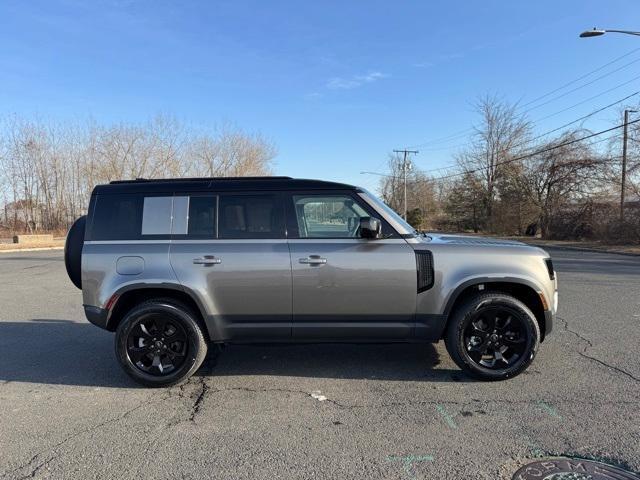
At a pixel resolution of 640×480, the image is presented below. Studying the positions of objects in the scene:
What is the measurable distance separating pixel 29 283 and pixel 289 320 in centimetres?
992

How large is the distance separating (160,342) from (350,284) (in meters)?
1.91

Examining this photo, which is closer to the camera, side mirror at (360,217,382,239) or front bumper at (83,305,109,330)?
side mirror at (360,217,382,239)

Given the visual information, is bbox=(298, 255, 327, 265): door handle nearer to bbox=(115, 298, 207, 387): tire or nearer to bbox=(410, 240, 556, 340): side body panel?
bbox=(410, 240, 556, 340): side body panel

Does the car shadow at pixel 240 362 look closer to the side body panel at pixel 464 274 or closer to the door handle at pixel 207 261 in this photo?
the side body panel at pixel 464 274

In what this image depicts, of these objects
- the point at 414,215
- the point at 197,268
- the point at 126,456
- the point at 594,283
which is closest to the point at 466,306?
the point at 197,268

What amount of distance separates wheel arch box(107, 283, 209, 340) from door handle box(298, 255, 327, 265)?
41.7 inches

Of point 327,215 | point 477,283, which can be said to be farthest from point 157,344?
point 477,283

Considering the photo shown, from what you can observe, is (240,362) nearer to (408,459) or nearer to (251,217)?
(251,217)

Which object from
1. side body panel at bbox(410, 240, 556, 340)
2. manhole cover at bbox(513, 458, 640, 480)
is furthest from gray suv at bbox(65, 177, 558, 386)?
manhole cover at bbox(513, 458, 640, 480)

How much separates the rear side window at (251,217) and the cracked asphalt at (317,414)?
1450 millimetres

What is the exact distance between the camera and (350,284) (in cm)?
441

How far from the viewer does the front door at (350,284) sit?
173 inches

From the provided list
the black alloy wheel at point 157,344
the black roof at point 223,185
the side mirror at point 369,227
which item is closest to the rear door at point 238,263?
the black roof at point 223,185

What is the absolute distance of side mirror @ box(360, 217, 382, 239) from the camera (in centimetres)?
432
